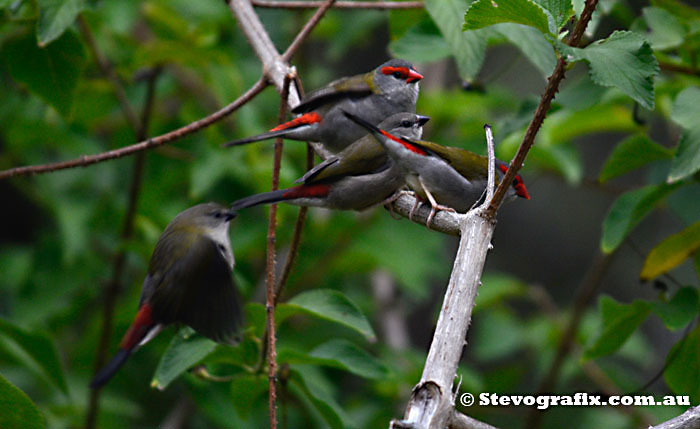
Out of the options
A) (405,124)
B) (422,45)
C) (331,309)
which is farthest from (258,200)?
(422,45)

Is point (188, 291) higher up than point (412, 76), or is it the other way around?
point (412, 76)

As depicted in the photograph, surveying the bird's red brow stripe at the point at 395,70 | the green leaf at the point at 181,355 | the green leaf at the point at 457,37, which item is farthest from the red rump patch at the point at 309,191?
the bird's red brow stripe at the point at 395,70

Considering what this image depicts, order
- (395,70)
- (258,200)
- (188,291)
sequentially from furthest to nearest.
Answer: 1. (395,70)
2. (188,291)
3. (258,200)

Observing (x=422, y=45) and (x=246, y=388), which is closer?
(x=246, y=388)

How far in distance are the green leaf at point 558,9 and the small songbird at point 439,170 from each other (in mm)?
669

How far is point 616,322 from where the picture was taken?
9.20 ft

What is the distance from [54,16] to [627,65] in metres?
2.07

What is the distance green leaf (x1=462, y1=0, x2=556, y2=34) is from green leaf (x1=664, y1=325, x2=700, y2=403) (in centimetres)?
153

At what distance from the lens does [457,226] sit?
1942 millimetres

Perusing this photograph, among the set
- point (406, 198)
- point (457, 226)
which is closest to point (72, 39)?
point (406, 198)

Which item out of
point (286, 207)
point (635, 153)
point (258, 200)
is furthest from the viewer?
point (286, 207)

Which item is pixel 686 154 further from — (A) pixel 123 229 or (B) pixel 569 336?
(A) pixel 123 229

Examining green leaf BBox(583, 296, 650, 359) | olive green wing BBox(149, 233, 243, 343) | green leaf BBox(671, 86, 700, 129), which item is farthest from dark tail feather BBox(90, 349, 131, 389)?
green leaf BBox(671, 86, 700, 129)

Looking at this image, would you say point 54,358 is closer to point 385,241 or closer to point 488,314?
point 385,241
